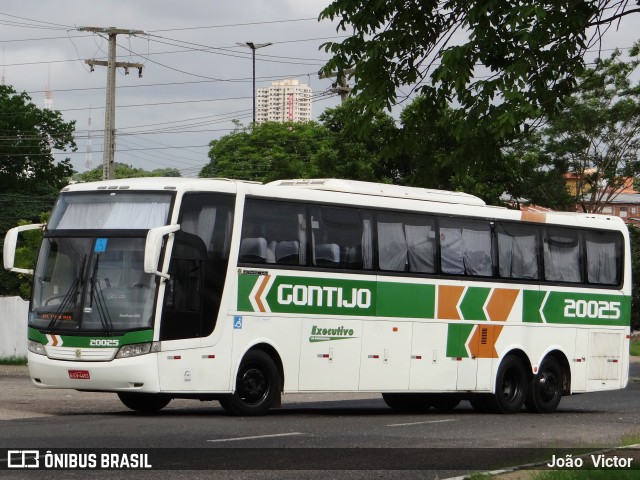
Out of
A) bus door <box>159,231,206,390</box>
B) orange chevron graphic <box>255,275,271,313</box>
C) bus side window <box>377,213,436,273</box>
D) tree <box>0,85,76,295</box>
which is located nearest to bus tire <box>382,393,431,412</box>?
bus side window <box>377,213,436,273</box>

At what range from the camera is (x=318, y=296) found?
19.6 m

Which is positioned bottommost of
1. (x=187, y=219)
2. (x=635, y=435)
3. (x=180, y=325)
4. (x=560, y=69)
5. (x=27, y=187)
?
(x=635, y=435)

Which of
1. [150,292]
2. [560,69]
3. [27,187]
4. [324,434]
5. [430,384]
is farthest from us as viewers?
[27,187]

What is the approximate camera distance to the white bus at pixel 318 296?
1759 centimetres

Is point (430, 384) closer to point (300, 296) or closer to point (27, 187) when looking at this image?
point (300, 296)

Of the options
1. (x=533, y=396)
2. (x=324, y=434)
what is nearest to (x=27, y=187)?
(x=533, y=396)

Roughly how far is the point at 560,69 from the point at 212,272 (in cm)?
636

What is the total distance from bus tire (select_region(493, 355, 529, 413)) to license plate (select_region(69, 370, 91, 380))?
794 centimetres

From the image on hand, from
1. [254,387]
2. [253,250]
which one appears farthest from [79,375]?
[253,250]

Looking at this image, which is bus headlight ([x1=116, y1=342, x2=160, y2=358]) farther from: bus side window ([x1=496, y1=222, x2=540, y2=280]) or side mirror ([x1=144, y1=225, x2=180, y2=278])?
bus side window ([x1=496, y1=222, x2=540, y2=280])

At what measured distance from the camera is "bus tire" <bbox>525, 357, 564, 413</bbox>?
23266 millimetres

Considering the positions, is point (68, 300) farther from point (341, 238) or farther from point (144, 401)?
point (341, 238)

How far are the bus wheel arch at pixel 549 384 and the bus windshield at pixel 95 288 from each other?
847cm

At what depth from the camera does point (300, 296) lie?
19359 millimetres
